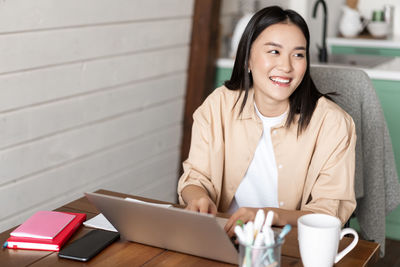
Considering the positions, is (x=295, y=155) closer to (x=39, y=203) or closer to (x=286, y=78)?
(x=286, y=78)

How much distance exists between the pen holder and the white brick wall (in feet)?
4.06

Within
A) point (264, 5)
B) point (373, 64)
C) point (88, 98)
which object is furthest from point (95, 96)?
point (373, 64)

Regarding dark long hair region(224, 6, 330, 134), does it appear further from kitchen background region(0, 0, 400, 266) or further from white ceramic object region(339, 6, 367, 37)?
white ceramic object region(339, 6, 367, 37)

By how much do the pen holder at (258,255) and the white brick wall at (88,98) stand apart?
1237 millimetres

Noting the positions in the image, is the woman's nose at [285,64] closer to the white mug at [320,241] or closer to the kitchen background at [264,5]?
the white mug at [320,241]

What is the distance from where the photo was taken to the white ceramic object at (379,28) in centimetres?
412

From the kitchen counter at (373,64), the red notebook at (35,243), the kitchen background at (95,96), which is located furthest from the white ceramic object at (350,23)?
the red notebook at (35,243)

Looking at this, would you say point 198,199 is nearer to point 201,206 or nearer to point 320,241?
point 201,206

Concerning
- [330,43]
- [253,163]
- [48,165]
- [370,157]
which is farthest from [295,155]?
[330,43]

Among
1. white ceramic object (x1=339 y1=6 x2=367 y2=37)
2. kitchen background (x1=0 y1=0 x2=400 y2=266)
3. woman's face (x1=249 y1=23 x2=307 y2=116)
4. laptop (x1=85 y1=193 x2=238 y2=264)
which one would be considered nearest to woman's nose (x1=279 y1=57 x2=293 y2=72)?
woman's face (x1=249 y1=23 x2=307 y2=116)

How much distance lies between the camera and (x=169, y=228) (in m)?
1.23

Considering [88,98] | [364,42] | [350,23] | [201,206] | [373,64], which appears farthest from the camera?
[350,23]

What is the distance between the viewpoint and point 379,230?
213cm

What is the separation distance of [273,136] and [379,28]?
2647mm
